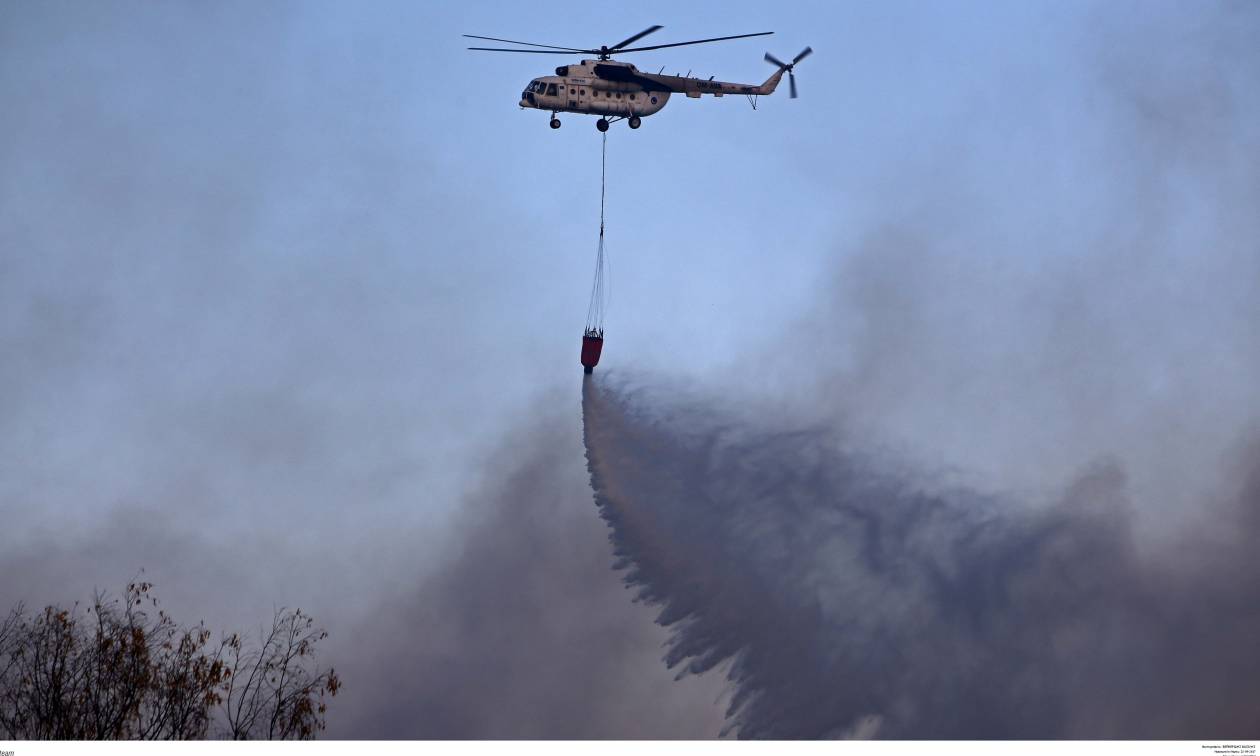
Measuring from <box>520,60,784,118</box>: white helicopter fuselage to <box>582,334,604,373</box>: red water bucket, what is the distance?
10.8 m

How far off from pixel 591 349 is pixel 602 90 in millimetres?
11955

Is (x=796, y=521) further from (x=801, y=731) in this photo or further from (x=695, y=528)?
(x=801, y=731)

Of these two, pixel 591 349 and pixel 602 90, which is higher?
pixel 602 90

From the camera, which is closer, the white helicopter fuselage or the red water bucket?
the red water bucket

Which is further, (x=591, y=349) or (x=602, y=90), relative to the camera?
(x=602, y=90)

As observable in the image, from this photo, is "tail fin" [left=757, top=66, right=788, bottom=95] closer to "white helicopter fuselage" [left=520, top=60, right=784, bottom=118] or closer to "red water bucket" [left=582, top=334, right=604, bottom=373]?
"white helicopter fuselage" [left=520, top=60, right=784, bottom=118]

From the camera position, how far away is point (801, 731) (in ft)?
168

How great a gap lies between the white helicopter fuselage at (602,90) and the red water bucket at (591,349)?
1075 cm

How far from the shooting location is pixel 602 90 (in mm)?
61625

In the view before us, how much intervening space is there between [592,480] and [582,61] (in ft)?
55.4

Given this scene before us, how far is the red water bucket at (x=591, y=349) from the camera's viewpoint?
5572 cm

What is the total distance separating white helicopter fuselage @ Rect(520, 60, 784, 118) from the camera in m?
60.9

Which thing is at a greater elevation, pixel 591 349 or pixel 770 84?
pixel 770 84

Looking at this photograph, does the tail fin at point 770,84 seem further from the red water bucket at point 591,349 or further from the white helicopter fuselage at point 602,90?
the red water bucket at point 591,349
